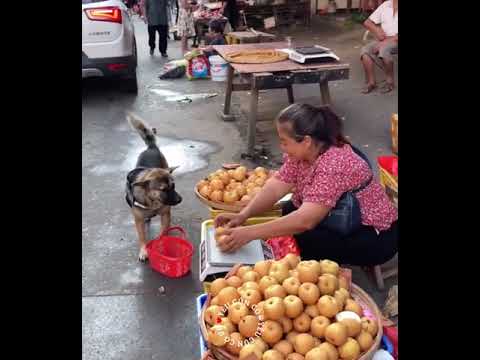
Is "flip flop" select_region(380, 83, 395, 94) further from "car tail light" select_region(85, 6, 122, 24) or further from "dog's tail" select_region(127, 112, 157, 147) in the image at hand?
"dog's tail" select_region(127, 112, 157, 147)

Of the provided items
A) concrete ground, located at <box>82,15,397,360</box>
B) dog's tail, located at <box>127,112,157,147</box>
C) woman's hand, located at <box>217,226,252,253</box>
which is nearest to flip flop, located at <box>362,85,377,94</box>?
concrete ground, located at <box>82,15,397,360</box>

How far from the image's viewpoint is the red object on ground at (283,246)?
3702mm

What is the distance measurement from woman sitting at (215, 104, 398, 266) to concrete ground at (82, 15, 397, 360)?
0.56 m

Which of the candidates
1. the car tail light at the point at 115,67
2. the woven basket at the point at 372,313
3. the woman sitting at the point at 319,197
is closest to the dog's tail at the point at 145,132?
the woman sitting at the point at 319,197

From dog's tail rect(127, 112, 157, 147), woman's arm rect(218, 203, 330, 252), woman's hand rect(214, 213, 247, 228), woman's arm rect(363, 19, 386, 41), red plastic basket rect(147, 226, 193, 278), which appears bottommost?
red plastic basket rect(147, 226, 193, 278)

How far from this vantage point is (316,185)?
10.7 feet

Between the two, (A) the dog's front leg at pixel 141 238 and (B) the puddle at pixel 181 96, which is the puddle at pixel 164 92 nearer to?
(B) the puddle at pixel 181 96

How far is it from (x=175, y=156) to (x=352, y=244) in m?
3.76

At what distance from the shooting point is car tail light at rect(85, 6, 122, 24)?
8820mm

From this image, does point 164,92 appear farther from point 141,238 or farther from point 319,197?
point 319,197

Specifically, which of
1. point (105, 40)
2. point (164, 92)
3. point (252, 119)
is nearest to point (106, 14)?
point (105, 40)

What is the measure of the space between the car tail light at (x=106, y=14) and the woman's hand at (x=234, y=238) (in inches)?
261
